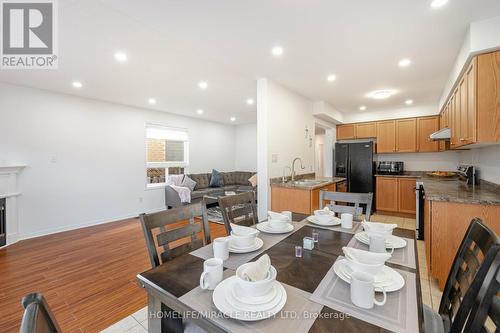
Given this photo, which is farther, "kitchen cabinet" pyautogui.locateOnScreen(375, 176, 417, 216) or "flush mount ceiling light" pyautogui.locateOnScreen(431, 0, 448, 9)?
"kitchen cabinet" pyautogui.locateOnScreen(375, 176, 417, 216)

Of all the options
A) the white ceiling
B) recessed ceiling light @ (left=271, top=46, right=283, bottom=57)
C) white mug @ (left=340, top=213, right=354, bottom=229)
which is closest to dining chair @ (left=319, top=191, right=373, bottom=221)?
white mug @ (left=340, top=213, right=354, bottom=229)

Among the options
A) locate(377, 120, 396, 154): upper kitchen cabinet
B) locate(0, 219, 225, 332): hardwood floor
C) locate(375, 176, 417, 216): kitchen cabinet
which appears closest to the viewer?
locate(0, 219, 225, 332): hardwood floor

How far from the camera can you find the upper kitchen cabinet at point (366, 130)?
541cm

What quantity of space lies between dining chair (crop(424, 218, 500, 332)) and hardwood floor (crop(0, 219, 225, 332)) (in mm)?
2131

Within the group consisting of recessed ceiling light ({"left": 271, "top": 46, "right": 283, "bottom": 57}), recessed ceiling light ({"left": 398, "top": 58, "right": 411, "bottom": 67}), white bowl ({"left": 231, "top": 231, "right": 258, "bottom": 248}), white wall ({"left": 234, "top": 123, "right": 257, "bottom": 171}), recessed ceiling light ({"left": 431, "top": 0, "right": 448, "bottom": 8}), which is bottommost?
white bowl ({"left": 231, "top": 231, "right": 258, "bottom": 248})

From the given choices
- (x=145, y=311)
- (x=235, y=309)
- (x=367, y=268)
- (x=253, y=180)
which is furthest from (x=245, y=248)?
(x=253, y=180)

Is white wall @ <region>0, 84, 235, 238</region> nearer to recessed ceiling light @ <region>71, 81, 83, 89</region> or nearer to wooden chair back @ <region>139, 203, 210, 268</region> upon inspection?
recessed ceiling light @ <region>71, 81, 83, 89</region>

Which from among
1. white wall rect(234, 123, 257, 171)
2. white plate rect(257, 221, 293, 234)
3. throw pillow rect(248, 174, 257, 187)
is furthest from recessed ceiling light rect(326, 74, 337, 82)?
white wall rect(234, 123, 257, 171)

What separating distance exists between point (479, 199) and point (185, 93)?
424cm

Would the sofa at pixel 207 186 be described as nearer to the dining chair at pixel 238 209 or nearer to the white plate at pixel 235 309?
the dining chair at pixel 238 209

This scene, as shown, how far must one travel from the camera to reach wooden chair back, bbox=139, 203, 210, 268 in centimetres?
121

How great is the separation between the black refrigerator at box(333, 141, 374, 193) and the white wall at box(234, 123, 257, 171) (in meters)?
2.74

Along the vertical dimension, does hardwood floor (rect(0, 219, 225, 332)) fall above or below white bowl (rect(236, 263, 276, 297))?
below

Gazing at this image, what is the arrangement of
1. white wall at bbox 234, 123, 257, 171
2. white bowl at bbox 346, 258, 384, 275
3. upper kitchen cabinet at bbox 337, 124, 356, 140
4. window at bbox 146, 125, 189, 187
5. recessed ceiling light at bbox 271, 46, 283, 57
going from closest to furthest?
1. white bowl at bbox 346, 258, 384, 275
2. recessed ceiling light at bbox 271, 46, 283, 57
3. window at bbox 146, 125, 189, 187
4. upper kitchen cabinet at bbox 337, 124, 356, 140
5. white wall at bbox 234, 123, 257, 171
